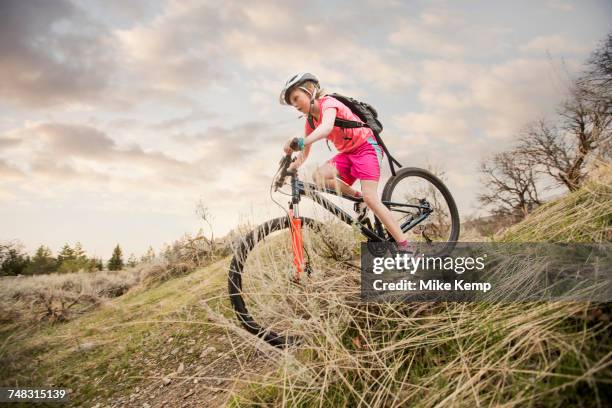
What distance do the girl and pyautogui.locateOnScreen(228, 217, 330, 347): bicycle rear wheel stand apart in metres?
0.60

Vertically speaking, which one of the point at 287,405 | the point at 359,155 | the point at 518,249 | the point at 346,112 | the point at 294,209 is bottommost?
the point at 287,405

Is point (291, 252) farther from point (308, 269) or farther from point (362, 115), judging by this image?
point (362, 115)

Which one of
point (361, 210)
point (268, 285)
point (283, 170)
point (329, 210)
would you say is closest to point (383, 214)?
point (361, 210)

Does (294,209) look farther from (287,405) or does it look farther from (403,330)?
(287,405)

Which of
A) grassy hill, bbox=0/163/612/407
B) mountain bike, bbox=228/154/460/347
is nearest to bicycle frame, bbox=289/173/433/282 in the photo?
mountain bike, bbox=228/154/460/347

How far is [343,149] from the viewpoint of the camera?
3.41 meters

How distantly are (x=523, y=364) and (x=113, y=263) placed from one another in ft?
114

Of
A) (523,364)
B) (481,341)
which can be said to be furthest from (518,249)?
(523,364)

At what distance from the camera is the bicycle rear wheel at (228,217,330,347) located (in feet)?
7.52

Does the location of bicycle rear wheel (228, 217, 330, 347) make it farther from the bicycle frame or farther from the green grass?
the green grass

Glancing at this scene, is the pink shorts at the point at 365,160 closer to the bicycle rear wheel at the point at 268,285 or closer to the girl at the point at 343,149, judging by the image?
the girl at the point at 343,149

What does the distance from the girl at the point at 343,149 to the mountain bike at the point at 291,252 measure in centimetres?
21

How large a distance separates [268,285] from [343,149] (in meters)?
1.63

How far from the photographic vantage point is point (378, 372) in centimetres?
178
